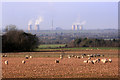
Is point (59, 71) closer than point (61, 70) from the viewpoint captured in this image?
Yes

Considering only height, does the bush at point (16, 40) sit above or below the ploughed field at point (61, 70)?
above

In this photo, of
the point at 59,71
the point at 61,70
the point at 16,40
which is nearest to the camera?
the point at 59,71

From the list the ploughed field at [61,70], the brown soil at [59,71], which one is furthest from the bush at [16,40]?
the brown soil at [59,71]

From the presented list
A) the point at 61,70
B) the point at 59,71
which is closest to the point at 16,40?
the point at 61,70

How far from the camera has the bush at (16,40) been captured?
62.2 metres

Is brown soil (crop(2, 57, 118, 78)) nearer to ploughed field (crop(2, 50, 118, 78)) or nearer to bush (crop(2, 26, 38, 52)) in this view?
ploughed field (crop(2, 50, 118, 78))

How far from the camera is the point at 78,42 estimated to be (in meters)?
85.1

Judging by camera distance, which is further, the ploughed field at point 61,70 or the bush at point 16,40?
the bush at point 16,40

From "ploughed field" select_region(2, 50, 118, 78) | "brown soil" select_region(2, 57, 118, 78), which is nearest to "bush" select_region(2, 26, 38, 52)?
"ploughed field" select_region(2, 50, 118, 78)

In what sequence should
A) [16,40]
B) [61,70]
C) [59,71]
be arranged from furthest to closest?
[16,40] < [61,70] < [59,71]

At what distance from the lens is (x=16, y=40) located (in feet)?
208

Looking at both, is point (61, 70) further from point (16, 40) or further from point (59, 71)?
point (16, 40)

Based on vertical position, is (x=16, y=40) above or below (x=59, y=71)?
above

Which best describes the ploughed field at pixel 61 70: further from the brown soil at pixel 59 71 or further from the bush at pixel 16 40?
the bush at pixel 16 40
